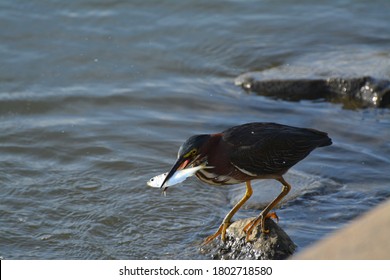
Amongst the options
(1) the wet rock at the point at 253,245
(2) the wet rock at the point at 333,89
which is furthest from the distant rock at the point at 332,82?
(1) the wet rock at the point at 253,245

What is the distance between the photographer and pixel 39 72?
10.0 m

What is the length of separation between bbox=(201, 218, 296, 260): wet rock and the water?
175mm

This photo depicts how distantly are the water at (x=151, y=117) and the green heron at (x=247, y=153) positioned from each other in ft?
1.89

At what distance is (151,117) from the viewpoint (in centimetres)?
892

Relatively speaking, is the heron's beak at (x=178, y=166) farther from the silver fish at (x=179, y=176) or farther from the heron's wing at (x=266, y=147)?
the heron's wing at (x=266, y=147)

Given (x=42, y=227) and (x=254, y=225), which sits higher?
(x=254, y=225)

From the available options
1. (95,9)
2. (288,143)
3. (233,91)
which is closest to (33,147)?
(233,91)

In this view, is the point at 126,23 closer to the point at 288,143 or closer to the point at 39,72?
the point at 39,72

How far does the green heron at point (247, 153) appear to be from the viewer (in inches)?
220

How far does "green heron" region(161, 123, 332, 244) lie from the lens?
559 cm

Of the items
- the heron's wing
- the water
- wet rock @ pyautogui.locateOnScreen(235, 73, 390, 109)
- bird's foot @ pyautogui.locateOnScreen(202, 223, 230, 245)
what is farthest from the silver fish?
wet rock @ pyautogui.locateOnScreen(235, 73, 390, 109)

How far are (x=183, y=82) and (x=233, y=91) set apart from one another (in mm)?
681

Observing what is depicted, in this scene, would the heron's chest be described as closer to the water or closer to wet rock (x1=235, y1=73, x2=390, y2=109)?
the water

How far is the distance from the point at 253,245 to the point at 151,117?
143 inches
